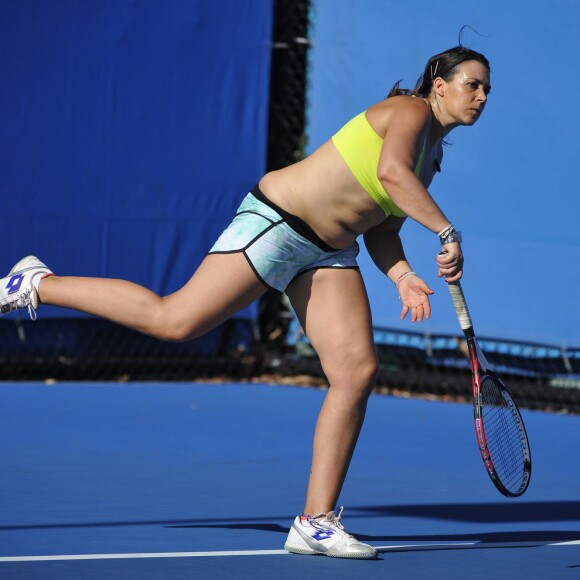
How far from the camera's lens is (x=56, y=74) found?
329 inches

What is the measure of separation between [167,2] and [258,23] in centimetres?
65

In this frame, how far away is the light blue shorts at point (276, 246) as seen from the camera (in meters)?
4.20

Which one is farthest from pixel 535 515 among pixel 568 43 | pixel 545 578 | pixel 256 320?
pixel 256 320

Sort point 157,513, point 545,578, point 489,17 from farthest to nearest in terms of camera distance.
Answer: point 489,17 < point 157,513 < point 545,578

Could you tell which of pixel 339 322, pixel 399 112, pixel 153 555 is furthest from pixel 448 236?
pixel 153 555

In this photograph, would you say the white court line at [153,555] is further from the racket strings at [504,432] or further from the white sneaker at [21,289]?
the white sneaker at [21,289]

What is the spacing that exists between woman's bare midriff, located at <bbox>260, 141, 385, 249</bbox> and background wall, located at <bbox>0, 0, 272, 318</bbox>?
4.31m

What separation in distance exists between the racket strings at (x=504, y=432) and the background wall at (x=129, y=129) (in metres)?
4.13

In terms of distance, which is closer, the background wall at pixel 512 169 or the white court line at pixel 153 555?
the white court line at pixel 153 555

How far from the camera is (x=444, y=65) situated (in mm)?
4199

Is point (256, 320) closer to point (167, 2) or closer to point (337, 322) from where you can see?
point (167, 2)

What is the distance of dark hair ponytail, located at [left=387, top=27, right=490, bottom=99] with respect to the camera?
13.7 feet

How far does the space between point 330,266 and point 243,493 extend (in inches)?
49.8

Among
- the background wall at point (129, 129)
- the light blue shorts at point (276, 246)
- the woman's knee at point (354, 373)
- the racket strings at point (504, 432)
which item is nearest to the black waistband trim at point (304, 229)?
the light blue shorts at point (276, 246)
